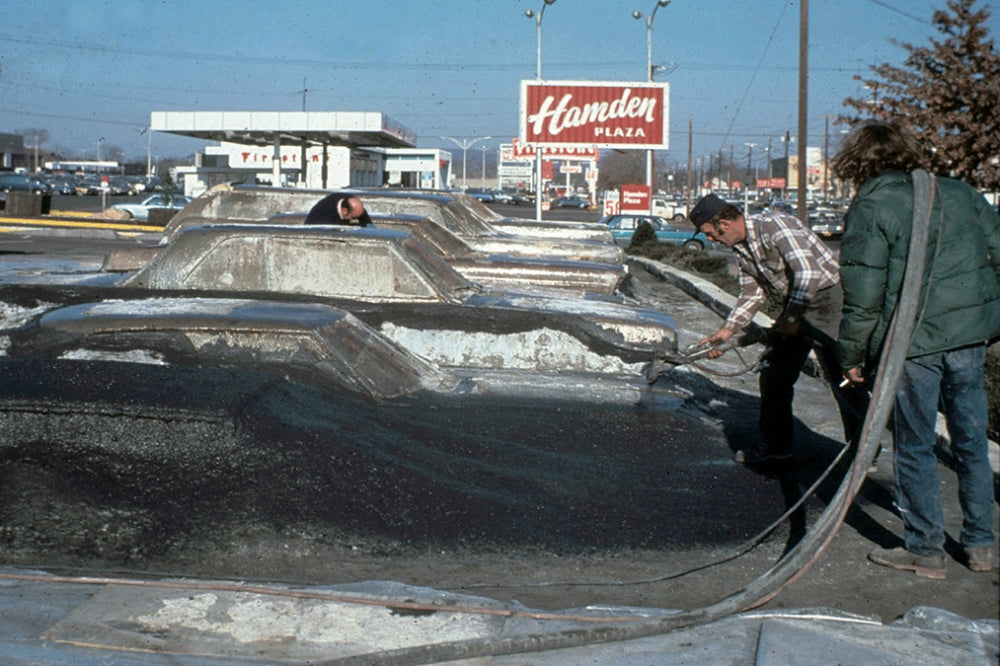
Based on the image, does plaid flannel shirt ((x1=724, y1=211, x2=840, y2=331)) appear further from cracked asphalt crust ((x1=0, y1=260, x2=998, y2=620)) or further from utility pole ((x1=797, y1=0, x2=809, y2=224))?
utility pole ((x1=797, y1=0, x2=809, y2=224))

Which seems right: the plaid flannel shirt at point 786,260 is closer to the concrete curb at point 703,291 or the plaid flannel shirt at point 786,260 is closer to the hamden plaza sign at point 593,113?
the concrete curb at point 703,291

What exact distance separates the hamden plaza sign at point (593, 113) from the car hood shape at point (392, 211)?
12515mm

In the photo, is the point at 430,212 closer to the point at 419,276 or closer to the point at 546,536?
the point at 419,276

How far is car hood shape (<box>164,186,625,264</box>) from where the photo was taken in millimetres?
14367

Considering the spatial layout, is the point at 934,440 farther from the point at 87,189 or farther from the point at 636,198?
the point at 87,189

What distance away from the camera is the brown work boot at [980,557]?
4.46 m

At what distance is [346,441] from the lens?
5273mm

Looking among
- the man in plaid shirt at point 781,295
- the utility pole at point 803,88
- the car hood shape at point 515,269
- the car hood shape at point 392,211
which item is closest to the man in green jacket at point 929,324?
the man in plaid shirt at point 781,295

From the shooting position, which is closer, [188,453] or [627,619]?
[627,619]

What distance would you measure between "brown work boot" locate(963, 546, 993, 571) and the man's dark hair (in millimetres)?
1559

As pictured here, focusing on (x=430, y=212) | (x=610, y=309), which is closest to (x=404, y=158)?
(x=430, y=212)

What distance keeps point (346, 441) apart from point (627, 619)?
6.24 ft

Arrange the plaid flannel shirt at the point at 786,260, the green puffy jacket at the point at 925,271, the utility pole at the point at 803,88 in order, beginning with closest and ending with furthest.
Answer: the green puffy jacket at the point at 925,271 < the plaid flannel shirt at the point at 786,260 < the utility pole at the point at 803,88

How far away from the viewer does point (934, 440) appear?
4.35 m
